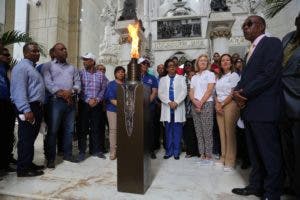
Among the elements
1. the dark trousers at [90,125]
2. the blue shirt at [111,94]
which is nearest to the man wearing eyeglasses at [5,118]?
the dark trousers at [90,125]

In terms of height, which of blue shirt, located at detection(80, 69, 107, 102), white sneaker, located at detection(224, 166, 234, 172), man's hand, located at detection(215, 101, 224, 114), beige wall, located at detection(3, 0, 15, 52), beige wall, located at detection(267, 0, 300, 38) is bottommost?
white sneaker, located at detection(224, 166, 234, 172)

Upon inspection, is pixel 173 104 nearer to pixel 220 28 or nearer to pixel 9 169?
pixel 9 169

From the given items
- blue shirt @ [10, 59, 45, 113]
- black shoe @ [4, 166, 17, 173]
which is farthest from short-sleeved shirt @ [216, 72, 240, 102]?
black shoe @ [4, 166, 17, 173]

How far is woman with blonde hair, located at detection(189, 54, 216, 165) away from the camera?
3.98 m

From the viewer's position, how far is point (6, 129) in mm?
3629

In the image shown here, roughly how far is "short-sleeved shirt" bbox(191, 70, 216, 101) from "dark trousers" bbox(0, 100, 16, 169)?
9.08ft

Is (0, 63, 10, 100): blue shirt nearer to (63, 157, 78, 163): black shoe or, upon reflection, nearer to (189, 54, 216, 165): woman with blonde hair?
(63, 157, 78, 163): black shoe

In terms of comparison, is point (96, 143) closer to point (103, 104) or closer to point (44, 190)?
point (103, 104)

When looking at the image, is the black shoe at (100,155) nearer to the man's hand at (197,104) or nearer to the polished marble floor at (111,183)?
the polished marble floor at (111,183)

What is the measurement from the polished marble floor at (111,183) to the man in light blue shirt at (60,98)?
32 centimetres

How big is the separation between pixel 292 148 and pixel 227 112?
1.27 meters

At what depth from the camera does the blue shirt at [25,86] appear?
3.15m

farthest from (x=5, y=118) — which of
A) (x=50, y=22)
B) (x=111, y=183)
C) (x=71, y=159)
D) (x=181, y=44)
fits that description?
(x=181, y=44)

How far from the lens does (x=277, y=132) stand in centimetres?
249
